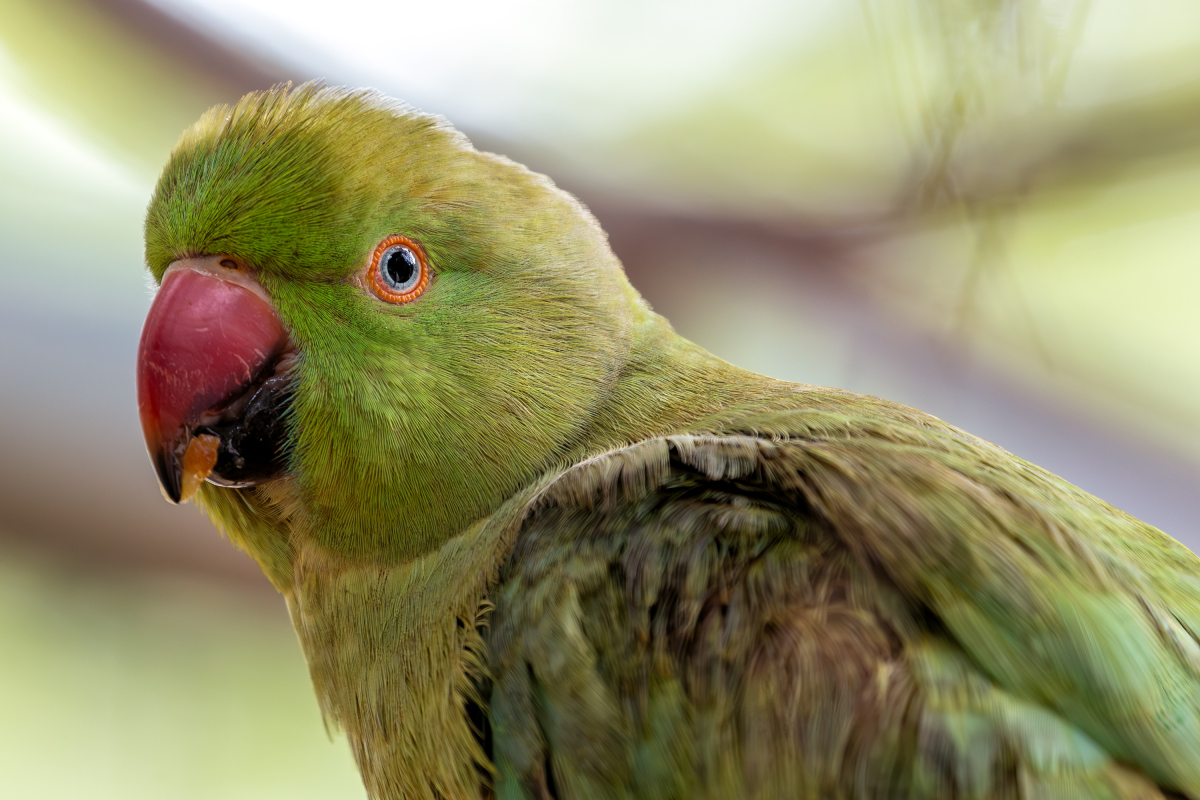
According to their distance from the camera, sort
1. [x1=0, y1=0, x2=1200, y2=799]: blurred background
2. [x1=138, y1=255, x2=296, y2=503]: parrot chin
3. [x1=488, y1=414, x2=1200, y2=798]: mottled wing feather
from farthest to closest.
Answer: [x1=0, y1=0, x2=1200, y2=799]: blurred background → [x1=138, y1=255, x2=296, y2=503]: parrot chin → [x1=488, y1=414, x2=1200, y2=798]: mottled wing feather

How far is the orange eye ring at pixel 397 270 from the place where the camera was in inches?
50.9

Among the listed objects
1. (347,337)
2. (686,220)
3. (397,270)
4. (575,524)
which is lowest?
(575,524)

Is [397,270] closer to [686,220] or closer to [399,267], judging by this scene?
[399,267]

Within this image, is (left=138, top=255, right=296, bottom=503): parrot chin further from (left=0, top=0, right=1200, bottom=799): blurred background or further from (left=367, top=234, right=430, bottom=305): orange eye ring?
(left=0, top=0, right=1200, bottom=799): blurred background

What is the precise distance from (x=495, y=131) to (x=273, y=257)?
1174mm

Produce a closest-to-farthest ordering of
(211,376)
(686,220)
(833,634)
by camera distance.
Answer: (833,634), (211,376), (686,220)

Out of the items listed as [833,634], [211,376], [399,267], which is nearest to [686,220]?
[399,267]

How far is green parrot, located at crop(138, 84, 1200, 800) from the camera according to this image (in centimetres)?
88

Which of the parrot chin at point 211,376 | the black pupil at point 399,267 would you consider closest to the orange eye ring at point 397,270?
the black pupil at point 399,267

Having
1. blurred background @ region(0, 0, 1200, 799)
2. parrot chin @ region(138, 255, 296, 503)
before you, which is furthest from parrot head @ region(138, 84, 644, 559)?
blurred background @ region(0, 0, 1200, 799)

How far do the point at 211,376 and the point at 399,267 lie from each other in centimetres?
31

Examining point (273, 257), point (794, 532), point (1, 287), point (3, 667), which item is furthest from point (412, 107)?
point (3, 667)

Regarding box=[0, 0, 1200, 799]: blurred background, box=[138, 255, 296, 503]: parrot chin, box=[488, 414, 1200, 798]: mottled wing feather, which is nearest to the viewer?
box=[488, 414, 1200, 798]: mottled wing feather

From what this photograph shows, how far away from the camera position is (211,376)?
127cm
